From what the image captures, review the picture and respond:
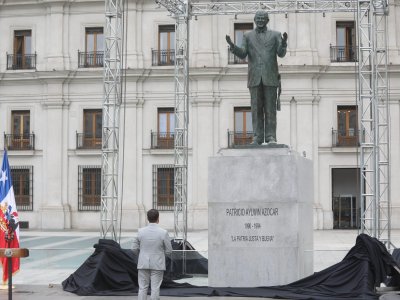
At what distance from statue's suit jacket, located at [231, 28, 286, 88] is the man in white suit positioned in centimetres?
403

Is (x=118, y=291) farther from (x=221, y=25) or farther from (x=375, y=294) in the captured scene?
(x=221, y=25)

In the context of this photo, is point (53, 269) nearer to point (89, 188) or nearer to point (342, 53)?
point (89, 188)

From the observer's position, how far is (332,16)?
1353 inches

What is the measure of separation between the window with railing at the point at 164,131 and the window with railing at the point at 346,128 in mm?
7897

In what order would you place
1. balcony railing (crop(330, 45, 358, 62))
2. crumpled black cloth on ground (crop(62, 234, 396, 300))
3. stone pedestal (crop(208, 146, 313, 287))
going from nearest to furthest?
crumpled black cloth on ground (crop(62, 234, 396, 300))
stone pedestal (crop(208, 146, 313, 287))
balcony railing (crop(330, 45, 358, 62))

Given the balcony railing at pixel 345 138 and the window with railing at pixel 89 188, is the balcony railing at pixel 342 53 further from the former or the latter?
the window with railing at pixel 89 188

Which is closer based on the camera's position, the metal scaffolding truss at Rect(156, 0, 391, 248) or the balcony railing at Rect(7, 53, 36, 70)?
the metal scaffolding truss at Rect(156, 0, 391, 248)

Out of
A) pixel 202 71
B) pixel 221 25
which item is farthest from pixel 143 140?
pixel 221 25

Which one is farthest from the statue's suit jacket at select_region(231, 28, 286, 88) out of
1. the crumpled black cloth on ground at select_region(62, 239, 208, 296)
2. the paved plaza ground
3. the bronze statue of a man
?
the crumpled black cloth on ground at select_region(62, 239, 208, 296)

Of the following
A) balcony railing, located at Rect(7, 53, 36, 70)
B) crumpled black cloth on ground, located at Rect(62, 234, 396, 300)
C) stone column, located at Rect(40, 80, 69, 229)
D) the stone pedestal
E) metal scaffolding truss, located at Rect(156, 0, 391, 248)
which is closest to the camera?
crumpled black cloth on ground, located at Rect(62, 234, 396, 300)

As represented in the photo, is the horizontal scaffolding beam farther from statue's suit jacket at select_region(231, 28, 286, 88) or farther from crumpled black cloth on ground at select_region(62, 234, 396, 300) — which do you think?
crumpled black cloth on ground at select_region(62, 234, 396, 300)

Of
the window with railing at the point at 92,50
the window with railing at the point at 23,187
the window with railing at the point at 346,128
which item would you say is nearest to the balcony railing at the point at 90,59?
the window with railing at the point at 92,50

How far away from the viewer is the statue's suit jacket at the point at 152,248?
9.95 meters

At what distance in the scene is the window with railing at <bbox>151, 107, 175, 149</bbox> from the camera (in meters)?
34.5
